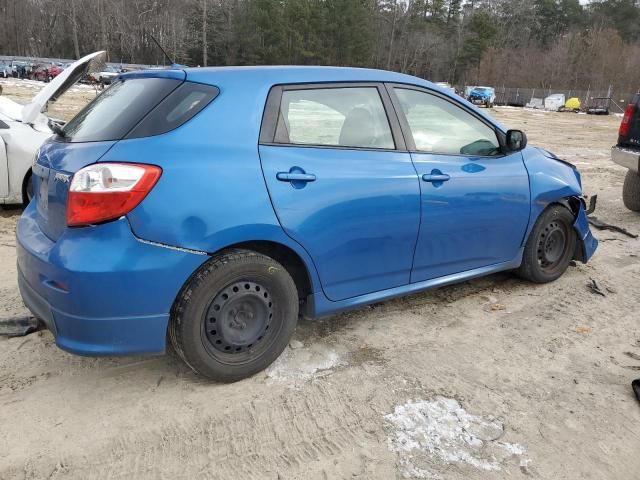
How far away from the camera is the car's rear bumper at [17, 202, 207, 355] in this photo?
8.18 feet

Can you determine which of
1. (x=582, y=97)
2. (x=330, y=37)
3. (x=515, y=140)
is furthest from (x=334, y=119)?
(x=330, y=37)

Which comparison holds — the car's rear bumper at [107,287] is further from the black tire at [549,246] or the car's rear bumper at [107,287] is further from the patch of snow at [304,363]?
the black tire at [549,246]

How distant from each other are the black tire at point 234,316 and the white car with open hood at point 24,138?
13.2 ft

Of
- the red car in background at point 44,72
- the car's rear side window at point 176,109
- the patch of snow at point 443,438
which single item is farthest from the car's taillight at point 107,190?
the red car in background at point 44,72

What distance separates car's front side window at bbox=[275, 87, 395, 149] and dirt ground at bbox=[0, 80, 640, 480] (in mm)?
1284

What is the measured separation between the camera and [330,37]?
2872 inches

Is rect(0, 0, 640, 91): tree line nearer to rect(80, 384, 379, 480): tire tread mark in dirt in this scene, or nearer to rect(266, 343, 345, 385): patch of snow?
rect(266, 343, 345, 385): patch of snow

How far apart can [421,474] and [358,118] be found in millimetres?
2027

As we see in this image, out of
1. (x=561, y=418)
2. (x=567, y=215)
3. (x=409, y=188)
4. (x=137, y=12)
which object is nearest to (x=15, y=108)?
(x=409, y=188)

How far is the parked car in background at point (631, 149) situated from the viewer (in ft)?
22.2

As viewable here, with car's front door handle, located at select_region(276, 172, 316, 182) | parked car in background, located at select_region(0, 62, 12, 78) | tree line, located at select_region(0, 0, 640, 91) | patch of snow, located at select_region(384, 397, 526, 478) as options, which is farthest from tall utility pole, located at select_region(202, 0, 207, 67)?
patch of snow, located at select_region(384, 397, 526, 478)

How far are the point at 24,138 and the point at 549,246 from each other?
552 centimetres

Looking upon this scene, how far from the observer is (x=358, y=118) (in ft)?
11.0

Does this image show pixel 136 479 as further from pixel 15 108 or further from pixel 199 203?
pixel 15 108
